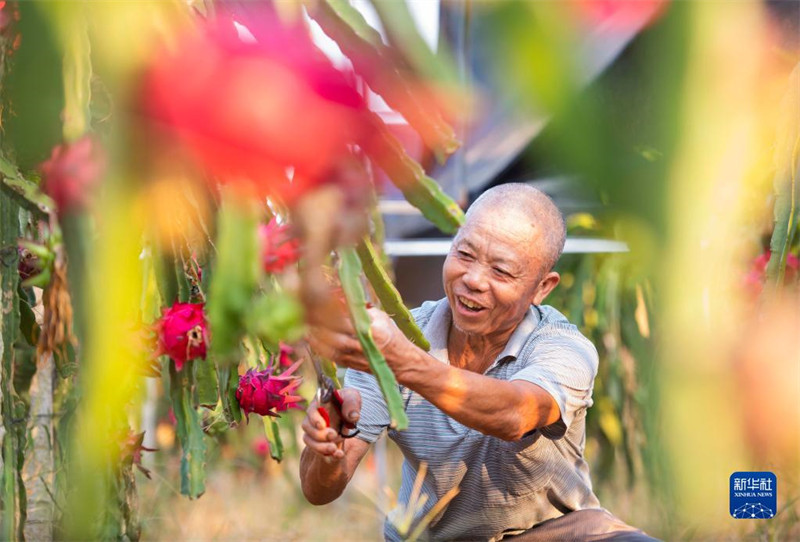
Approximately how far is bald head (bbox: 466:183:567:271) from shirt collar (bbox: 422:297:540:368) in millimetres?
121

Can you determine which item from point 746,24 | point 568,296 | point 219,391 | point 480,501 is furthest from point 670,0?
point 568,296

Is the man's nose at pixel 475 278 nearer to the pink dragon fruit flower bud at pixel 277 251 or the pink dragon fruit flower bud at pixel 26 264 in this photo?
the pink dragon fruit flower bud at pixel 26 264

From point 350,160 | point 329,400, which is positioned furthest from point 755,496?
point 350,160

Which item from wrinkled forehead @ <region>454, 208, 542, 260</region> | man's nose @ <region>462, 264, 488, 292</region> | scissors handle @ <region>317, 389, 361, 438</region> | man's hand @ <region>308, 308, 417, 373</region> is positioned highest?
wrinkled forehead @ <region>454, 208, 542, 260</region>

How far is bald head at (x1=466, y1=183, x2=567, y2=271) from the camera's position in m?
1.98

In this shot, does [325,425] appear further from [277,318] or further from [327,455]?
[277,318]

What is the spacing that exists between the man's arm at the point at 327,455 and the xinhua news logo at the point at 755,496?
995 mm

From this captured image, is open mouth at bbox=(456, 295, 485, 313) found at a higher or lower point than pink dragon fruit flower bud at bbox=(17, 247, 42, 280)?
higher

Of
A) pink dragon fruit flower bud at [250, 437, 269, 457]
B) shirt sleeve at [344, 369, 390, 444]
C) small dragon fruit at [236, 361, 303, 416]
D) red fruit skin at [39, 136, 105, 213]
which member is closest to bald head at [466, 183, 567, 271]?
shirt sleeve at [344, 369, 390, 444]

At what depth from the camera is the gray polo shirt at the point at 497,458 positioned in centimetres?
194

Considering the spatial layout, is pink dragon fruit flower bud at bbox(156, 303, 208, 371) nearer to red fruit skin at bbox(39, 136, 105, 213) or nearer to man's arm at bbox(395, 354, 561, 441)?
man's arm at bbox(395, 354, 561, 441)

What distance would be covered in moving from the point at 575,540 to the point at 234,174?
5.35 feet

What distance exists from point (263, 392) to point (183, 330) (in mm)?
294

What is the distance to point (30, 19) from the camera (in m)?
0.57
